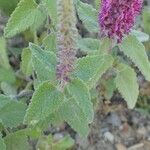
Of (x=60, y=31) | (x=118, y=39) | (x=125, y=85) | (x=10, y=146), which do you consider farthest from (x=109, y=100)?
(x=60, y=31)

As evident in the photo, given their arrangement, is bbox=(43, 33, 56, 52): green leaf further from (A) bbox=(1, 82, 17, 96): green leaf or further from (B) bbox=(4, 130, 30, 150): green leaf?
(A) bbox=(1, 82, 17, 96): green leaf

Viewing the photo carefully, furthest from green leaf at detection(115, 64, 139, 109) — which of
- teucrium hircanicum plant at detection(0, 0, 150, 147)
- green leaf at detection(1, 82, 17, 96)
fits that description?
green leaf at detection(1, 82, 17, 96)

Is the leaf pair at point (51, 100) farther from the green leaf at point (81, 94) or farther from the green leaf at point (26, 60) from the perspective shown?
the green leaf at point (26, 60)

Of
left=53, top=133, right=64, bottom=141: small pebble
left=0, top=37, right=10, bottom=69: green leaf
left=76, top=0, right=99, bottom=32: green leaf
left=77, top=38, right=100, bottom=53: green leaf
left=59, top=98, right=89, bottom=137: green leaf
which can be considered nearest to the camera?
left=59, top=98, right=89, bottom=137: green leaf

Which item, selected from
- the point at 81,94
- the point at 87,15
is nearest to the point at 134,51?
the point at 87,15

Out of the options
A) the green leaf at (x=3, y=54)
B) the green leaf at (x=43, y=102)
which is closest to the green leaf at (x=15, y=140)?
the green leaf at (x=43, y=102)

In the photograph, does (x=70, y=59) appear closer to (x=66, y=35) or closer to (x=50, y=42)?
(x=66, y=35)

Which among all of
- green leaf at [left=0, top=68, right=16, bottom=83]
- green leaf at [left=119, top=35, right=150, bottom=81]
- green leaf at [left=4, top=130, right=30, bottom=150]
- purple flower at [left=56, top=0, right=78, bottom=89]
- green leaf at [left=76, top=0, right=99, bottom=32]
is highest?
purple flower at [left=56, top=0, right=78, bottom=89]

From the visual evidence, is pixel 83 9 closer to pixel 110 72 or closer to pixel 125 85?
pixel 125 85
